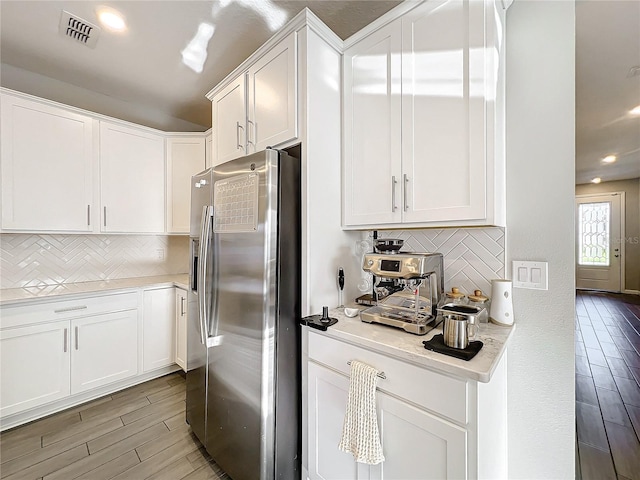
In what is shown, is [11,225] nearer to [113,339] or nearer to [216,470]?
[113,339]

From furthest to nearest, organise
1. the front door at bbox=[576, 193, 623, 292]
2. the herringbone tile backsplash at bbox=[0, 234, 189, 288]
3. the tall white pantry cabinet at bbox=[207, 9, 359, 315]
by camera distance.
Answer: the front door at bbox=[576, 193, 623, 292] < the herringbone tile backsplash at bbox=[0, 234, 189, 288] < the tall white pantry cabinet at bbox=[207, 9, 359, 315]

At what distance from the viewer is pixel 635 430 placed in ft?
6.12

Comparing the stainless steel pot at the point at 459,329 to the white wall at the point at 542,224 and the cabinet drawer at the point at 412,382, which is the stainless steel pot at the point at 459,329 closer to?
the cabinet drawer at the point at 412,382

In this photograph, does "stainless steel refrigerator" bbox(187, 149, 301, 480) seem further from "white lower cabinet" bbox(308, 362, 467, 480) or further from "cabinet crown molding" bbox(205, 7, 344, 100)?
"cabinet crown molding" bbox(205, 7, 344, 100)

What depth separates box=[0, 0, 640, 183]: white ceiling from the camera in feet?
5.44

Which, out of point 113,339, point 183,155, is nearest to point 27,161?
point 183,155

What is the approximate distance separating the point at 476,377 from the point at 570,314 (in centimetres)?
74

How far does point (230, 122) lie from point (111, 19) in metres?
0.95

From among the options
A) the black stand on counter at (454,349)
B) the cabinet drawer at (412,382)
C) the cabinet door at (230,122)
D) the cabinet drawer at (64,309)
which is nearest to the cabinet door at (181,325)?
the cabinet drawer at (64,309)

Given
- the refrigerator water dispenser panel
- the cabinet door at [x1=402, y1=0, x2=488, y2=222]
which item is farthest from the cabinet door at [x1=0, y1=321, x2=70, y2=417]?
the cabinet door at [x1=402, y1=0, x2=488, y2=222]

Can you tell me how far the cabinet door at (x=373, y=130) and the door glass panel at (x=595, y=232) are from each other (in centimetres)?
696

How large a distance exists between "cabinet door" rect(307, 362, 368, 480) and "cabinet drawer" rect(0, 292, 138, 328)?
6.35 feet

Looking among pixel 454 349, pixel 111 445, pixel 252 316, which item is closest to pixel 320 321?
pixel 252 316

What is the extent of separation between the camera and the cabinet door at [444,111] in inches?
46.0
